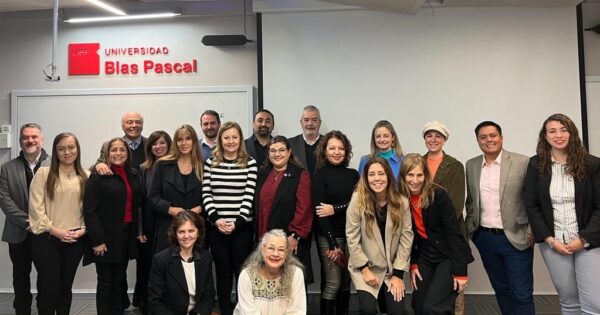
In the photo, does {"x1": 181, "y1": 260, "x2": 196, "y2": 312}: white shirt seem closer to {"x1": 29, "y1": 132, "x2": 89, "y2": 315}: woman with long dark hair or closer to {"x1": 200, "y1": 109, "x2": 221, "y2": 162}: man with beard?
{"x1": 29, "y1": 132, "x2": 89, "y2": 315}: woman with long dark hair

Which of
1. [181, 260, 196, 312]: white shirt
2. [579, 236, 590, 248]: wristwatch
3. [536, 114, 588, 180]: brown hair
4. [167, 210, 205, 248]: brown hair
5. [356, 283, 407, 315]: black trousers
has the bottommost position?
[356, 283, 407, 315]: black trousers

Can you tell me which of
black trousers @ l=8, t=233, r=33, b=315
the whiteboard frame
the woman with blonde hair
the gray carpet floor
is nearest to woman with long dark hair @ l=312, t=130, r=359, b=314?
the woman with blonde hair

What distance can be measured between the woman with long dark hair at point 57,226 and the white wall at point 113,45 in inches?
69.4

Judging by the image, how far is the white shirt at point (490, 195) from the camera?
3186 mm

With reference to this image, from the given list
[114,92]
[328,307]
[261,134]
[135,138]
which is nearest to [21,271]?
[135,138]

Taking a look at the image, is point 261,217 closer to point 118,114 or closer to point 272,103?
point 272,103

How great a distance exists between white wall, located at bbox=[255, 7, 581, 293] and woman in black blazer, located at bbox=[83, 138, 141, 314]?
178cm

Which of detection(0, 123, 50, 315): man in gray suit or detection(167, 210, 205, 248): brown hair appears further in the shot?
detection(0, 123, 50, 315): man in gray suit

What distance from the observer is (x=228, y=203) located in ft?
10.9

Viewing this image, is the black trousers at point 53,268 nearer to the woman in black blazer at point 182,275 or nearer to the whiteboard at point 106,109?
the woman in black blazer at point 182,275

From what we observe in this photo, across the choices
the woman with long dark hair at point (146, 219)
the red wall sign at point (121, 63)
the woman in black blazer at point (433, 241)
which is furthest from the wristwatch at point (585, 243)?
the red wall sign at point (121, 63)

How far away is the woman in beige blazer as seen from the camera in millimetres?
2936

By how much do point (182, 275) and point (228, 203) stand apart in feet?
2.08

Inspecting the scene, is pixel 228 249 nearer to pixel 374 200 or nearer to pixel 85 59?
pixel 374 200
